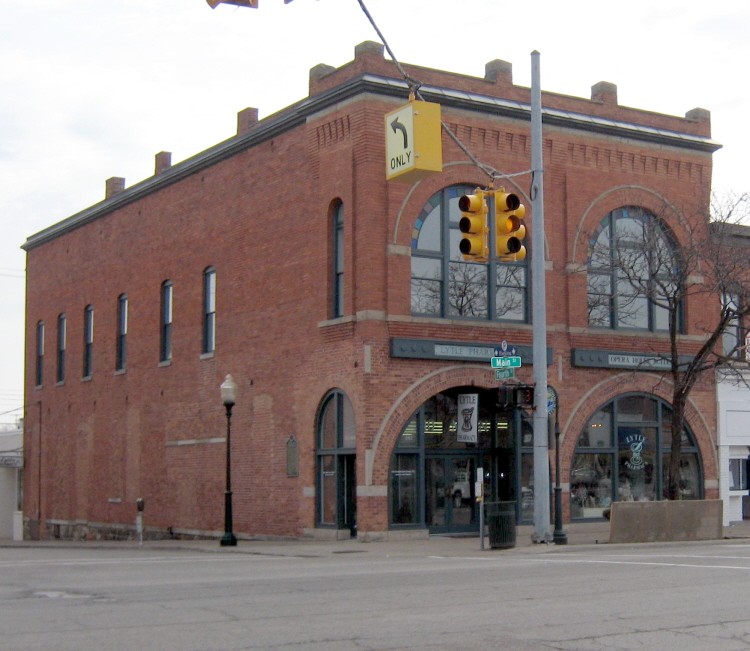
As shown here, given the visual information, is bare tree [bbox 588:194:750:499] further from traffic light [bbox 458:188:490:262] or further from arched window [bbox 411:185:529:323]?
traffic light [bbox 458:188:490:262]

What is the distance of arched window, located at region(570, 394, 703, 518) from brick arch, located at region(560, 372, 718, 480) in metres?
0.25

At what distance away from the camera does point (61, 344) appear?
45.8 m

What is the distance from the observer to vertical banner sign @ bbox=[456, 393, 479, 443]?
29.4 meters

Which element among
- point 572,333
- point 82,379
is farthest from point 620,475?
point 82,379

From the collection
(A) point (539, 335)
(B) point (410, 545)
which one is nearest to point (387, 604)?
(A) point (539, 335)

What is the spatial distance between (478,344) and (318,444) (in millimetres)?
4672

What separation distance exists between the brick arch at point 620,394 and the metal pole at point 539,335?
20.6ft

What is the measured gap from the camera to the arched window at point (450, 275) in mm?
29156

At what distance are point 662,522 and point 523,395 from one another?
4.58 meters

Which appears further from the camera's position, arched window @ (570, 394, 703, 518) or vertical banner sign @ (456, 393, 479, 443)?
arched window @ (570, 394, 703, 518)

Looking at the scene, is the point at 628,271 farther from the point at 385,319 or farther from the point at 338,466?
the point at 338,466

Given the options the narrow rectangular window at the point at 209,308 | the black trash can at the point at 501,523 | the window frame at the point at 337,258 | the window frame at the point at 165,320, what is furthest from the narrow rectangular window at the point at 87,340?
the black trash can at the point at 501,523

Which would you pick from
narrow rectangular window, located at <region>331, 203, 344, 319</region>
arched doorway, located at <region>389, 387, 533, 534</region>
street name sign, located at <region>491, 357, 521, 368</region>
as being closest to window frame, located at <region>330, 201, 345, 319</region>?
narrow rectangular window, located at <region>331, 203, 344, 319</region>

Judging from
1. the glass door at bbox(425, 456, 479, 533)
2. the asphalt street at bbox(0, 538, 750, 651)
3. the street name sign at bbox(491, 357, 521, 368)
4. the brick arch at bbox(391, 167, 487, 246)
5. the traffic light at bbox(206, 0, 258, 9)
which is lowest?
the asphalt street at bbox(0, 538, 750, 651)
